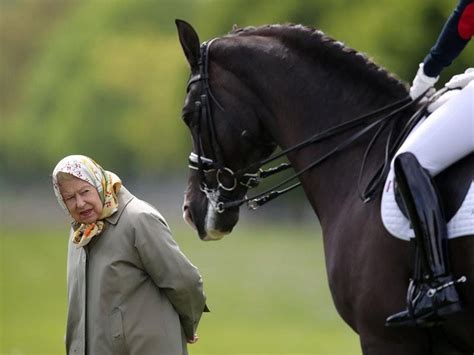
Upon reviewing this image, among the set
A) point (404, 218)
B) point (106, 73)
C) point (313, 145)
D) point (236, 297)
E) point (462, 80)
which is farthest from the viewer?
point (106, 73)

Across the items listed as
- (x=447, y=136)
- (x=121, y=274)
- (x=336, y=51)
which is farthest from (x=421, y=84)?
(x=121, y=274)

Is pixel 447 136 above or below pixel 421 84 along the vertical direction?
below

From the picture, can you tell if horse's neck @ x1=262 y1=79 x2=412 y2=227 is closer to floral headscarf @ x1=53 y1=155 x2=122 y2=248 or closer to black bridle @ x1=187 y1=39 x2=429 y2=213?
black bridle @ x1=187 y1=39 x2=429 y2=213

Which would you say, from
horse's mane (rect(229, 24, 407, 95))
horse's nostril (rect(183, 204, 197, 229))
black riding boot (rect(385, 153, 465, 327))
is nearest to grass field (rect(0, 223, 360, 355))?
horse's nostril (rect(183, 204, 197, 229))

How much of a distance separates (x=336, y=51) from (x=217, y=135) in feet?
2.60

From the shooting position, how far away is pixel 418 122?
609cm

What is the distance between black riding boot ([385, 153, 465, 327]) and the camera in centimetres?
565

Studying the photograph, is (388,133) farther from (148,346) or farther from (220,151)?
(148,346)

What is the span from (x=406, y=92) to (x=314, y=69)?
51cm

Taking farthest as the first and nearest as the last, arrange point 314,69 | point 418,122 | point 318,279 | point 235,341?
point 318,279
point 235,341
point 314,69
point 418,122

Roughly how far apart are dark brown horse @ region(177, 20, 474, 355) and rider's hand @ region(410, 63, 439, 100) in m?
0.14

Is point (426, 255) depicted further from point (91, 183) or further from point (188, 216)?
point (91, 183)

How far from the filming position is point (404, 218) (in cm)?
585

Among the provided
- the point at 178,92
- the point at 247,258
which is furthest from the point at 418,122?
the point at 178,92
